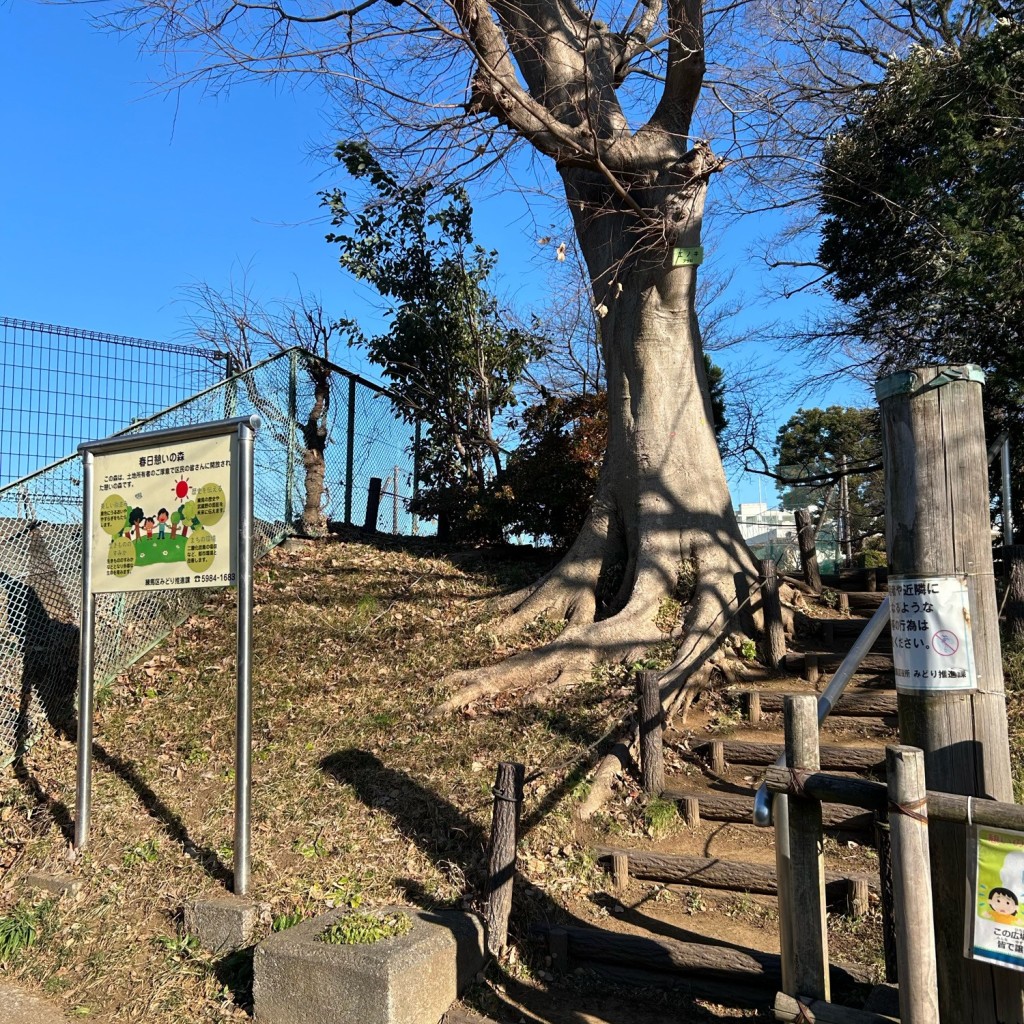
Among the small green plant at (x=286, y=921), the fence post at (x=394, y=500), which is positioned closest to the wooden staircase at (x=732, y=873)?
the small green plant at (x=286, y=921)

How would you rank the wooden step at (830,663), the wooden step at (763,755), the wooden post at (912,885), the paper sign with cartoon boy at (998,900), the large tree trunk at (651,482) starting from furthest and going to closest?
the large tree trunk at (651,482), the wooden step at (830,663), the wooden step at (763,755), the wooden post at (912,885), the paper sign with cartoon boy at (998,900)

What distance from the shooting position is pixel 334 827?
5602 millimetres

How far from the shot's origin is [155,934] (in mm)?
5039

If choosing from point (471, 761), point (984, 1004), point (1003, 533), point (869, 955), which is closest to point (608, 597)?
point (471, 761)

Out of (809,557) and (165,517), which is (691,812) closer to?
(165,517)

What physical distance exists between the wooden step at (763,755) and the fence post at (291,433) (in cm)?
585

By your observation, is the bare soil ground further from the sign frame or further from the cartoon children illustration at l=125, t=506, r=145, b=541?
the cartoon children illustration at l=125, t=506, r=145, b=541

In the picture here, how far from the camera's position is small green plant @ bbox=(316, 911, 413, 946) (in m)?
4.31

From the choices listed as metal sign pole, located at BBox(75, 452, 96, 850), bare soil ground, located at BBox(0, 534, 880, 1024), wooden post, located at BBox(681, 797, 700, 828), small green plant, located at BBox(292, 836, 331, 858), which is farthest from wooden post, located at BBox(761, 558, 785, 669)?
metal sign pole, located at BBox(75, 452, 96, 850)

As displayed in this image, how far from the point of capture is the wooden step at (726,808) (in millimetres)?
5434

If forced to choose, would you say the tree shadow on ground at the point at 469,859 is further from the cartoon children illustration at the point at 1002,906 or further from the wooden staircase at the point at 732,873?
the cartoon children illustration at the point at 1002,906

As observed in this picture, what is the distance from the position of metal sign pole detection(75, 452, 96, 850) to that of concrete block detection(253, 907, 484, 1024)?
6.65ft

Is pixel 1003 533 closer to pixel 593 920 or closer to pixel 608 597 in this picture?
pixel 608 597

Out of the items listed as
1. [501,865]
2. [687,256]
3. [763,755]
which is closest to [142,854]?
[501,865]
